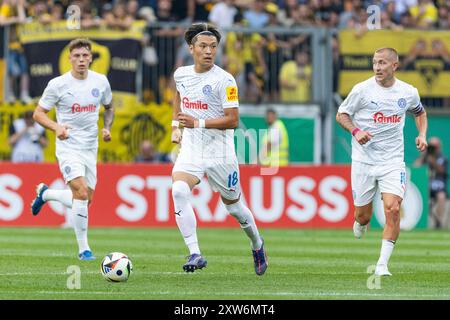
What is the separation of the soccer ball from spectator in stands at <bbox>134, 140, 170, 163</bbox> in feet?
44.7

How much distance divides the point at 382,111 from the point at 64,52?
1312 cm

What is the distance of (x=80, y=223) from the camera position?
16.1 meters

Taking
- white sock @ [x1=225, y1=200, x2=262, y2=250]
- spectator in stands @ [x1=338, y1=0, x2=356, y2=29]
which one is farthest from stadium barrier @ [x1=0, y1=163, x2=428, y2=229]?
white sock @ [x1=225, y1=200, x2=262, y2=250]

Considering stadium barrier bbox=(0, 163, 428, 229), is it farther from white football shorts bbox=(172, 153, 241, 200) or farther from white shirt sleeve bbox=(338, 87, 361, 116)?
white football shorts bbox=(172, 153, 241, 200)

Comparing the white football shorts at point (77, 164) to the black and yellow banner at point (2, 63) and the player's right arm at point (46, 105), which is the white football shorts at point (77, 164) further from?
the black and yellow banner at point (2, 63)

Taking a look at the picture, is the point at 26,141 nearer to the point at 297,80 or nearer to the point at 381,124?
the point at 297,80

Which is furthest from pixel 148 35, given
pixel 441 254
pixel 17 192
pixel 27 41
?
pixel 441 254

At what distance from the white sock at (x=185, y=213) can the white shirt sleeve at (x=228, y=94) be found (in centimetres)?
103

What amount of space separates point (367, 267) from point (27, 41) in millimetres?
12989

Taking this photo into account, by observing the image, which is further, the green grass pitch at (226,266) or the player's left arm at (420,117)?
the player's left arm at (420,117)

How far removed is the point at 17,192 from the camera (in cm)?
2489

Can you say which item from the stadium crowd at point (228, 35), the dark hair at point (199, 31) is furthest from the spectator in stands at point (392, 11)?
the dark hair at point (199, 31)

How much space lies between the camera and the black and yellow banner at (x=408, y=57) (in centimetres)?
2764

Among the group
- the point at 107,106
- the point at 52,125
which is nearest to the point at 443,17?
the point at 107,106
